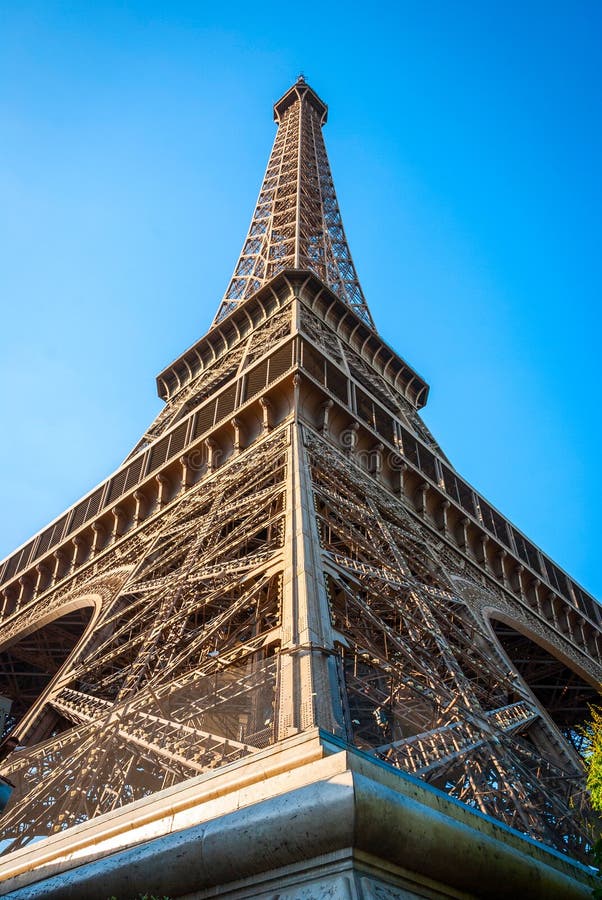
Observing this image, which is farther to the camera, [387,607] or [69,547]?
[69,547]

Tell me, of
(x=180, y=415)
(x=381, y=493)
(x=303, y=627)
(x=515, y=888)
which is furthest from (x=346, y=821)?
(x=180, y=415)

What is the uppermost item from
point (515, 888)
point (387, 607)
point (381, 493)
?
point (381, 493)

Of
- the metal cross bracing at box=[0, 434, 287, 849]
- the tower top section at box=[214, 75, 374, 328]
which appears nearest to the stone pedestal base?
the metal cross bracing at box=[0, 434, 287, 849]

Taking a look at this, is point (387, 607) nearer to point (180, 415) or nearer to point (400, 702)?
point (400, 702)

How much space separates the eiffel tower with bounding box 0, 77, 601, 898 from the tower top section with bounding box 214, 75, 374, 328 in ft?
35.1

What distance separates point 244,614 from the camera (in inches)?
543

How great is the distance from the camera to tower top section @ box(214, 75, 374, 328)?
139 ft

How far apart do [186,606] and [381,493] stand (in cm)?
817

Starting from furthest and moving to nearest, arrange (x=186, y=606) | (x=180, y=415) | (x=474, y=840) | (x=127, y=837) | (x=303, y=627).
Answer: (x=180, y=415) < (x=186, y=606) < (x=303, y=627) < (x=127, y=837) < (x=474, y=840)

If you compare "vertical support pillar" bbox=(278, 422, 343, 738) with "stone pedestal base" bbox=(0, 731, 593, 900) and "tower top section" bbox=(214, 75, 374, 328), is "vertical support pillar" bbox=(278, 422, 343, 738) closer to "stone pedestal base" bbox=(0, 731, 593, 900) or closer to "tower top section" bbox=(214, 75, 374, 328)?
"stone pedestal base" bbox=(0, 731, 593, 900)

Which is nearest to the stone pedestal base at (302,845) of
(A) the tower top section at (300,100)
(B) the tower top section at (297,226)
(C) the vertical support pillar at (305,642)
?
(C) the vertical support pillar at (305,642)

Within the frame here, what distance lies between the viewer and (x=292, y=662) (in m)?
8.14

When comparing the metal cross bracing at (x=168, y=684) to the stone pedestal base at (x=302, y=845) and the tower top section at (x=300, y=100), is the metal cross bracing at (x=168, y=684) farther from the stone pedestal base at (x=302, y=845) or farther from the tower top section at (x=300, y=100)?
the tower top section at (x=300, y=100)

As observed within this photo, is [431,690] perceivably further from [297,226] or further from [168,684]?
[297,226]
